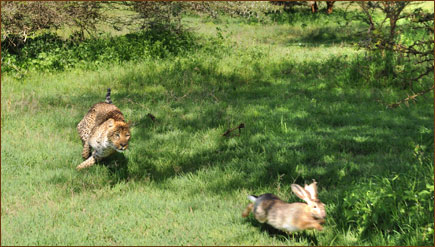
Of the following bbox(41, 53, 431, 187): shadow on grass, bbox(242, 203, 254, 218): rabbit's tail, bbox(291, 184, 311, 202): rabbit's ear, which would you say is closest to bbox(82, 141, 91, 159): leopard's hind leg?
bbox(41, 53, 431, 187): shadow on grass

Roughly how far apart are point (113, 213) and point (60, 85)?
20.8 feet

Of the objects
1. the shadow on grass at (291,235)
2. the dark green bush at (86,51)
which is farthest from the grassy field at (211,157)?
the dark green bush at (86,51)

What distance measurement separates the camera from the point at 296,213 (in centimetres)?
387

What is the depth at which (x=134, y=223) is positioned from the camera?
180 inches

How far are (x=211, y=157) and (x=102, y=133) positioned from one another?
1.61m

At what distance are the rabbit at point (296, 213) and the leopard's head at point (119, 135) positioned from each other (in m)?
2.02

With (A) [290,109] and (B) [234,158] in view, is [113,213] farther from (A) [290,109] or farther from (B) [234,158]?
(A) [290,109]

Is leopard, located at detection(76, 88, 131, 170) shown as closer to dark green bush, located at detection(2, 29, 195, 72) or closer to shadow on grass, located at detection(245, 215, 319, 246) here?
shadow on grass, located at detection(245, 215, 319, 246)

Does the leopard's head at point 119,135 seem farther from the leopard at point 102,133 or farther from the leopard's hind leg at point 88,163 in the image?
the leopard's hind leg at point 88,163

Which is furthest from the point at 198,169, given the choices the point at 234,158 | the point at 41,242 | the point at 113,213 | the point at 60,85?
the point at 60,85

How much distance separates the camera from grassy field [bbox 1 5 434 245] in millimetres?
4355

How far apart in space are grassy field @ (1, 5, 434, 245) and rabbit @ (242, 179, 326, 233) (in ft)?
0.92

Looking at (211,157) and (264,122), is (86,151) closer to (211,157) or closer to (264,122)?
(211,157)

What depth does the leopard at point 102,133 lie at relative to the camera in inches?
213
